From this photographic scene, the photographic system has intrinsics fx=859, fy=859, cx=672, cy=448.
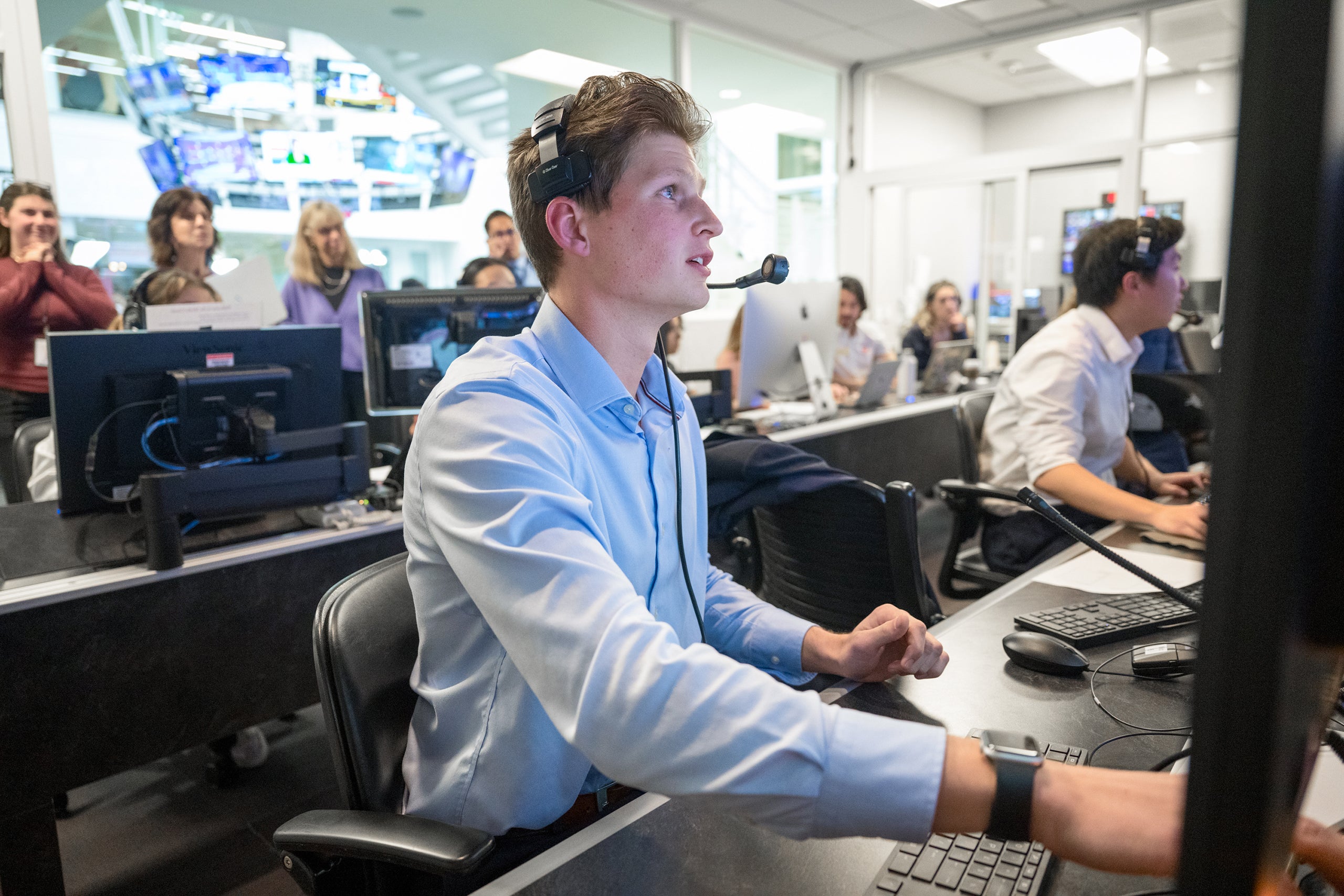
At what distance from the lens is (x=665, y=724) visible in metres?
0.61

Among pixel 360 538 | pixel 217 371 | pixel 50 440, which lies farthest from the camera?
pixel 50 440

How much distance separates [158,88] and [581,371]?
3951mm

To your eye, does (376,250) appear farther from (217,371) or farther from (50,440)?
(217,371)

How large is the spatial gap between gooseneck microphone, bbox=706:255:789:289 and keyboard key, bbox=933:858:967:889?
83 centimetres

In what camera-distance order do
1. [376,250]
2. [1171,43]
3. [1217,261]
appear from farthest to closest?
[1171,43]
[376,250]
[1217,261]

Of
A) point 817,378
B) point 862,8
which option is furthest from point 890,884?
point 862,8

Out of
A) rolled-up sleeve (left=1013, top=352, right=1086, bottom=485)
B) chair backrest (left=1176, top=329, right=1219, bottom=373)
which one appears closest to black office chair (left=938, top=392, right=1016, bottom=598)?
rolled-up sleeve (left=1013, top=352, right=1086, bottom=485)

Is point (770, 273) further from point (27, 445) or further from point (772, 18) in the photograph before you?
point (772, 18)

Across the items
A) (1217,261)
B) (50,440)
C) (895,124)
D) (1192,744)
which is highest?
(895,124)

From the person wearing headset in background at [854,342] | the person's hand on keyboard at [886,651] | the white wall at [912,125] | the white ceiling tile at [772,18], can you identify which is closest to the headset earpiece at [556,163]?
the person's hand on keyboard at [886,651]

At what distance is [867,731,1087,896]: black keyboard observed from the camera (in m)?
0.67

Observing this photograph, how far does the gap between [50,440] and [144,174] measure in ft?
7.08

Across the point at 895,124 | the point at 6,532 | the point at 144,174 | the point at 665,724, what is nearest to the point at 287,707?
the point at 6,532

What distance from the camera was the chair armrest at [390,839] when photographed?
79 cm
